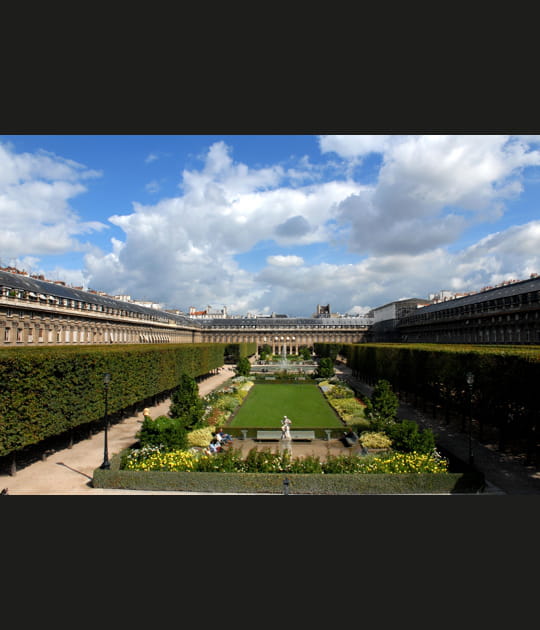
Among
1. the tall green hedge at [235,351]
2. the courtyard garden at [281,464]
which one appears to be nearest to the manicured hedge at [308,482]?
the courtyard garden at [281,464]

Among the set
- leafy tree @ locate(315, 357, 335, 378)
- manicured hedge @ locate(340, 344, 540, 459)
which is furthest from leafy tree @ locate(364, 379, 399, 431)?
leafy tree @ locate(315, 357, 335, 378)

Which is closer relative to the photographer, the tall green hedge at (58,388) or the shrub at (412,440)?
the tall green hedge at (58,388)

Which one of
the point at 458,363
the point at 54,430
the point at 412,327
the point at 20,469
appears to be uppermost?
the point at 412,327

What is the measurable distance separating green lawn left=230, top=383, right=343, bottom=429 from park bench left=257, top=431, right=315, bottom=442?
77.4 inches

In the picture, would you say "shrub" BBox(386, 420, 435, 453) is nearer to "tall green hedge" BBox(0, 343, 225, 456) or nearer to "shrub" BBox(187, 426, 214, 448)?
"shrub" BBox(187, 426, 214, 448)

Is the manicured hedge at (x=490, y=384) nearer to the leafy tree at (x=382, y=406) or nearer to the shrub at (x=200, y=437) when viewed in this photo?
the leafy tree at (x=382, y=406)

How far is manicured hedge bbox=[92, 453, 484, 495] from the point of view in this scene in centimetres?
1337

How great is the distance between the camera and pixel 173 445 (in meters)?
16.8

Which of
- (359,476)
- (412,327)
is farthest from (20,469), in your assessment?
(412,327)

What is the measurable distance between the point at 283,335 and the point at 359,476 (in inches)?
4119

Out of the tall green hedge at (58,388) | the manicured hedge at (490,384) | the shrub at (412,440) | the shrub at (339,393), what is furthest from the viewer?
the shrub at (339,393)

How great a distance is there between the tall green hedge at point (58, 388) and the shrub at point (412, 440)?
1482cm

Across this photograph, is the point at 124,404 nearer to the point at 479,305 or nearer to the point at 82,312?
the point at 82,312

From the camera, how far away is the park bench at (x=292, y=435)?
21141 millimetres
